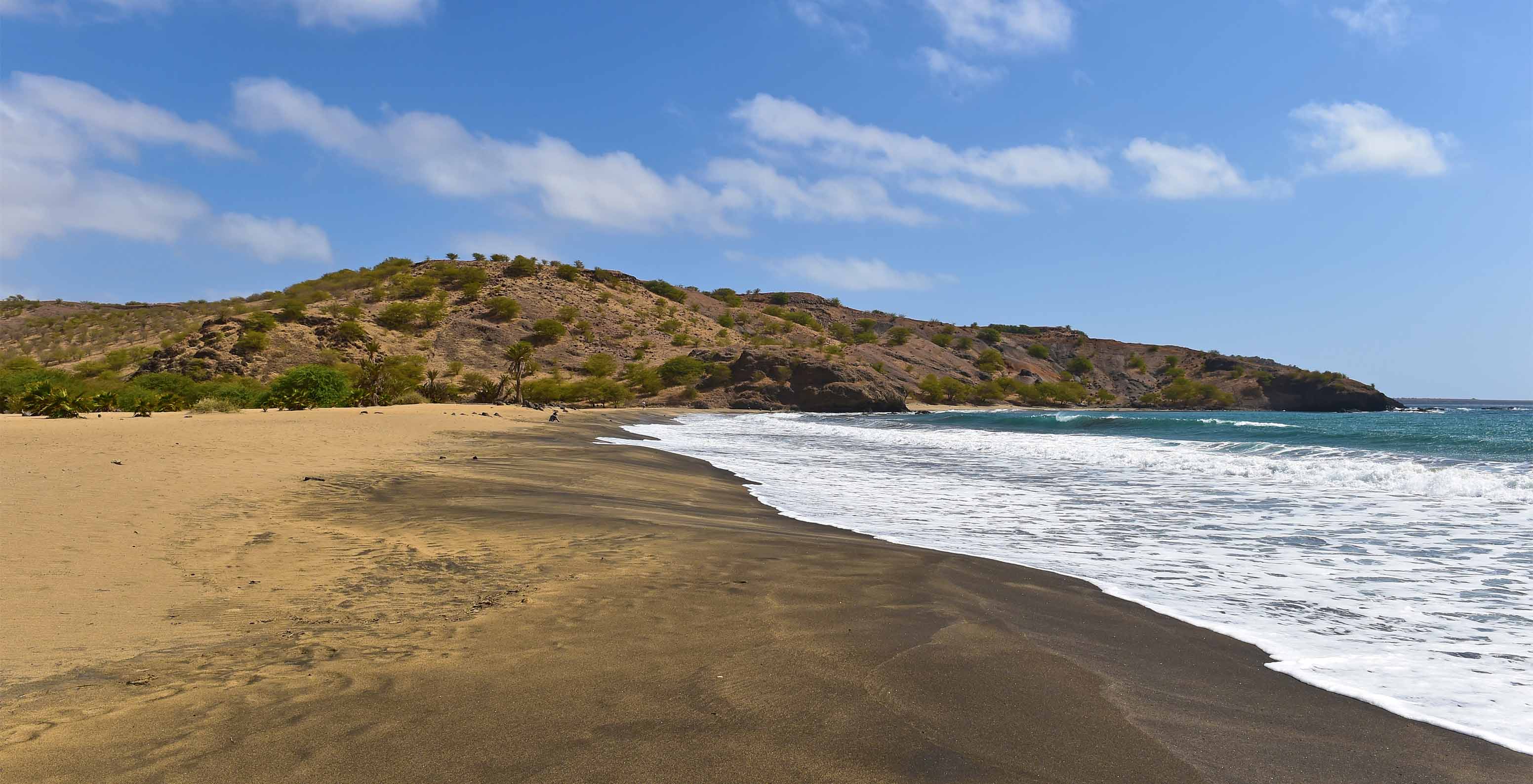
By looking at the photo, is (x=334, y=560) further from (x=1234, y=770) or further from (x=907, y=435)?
(x=907, y=435)

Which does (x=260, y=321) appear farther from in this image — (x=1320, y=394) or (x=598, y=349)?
(x=1320, y=394)

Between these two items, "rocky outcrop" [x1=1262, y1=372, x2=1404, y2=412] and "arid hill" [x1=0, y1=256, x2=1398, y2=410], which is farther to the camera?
"rocky outcrop" [x1=1262, y1=372, x2=1404, y2=412]

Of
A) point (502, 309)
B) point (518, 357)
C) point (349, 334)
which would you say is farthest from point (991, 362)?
point (349, 334)

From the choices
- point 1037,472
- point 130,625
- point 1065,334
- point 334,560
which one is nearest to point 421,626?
point 130,625

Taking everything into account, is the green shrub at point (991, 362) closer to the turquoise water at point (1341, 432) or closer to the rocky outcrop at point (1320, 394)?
the rocky outcrop at point (1320, 394)

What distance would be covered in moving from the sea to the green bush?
1857 centimetres

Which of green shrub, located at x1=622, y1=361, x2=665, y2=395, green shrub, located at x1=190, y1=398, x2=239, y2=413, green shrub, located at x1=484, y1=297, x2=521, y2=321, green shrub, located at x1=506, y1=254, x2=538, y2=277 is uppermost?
green shrub, located at x1=506, y1=254, x2=538, y2=277

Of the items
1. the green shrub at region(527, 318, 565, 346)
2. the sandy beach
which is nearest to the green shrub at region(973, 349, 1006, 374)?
the green shrub at region(527, 318, 565, 346)

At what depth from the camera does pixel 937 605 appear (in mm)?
5285

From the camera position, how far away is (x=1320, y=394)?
92.6m

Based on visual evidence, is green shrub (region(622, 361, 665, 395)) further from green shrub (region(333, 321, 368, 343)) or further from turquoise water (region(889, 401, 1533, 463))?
turquoise water (region(889, 401, 1533, 463))

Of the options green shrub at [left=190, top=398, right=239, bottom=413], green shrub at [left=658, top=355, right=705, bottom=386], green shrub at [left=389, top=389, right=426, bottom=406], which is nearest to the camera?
green shrub at [left=190, top=398, right=239, bottom=413]

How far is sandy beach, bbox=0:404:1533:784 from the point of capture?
2.85 metres

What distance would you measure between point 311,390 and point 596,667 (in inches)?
1358
